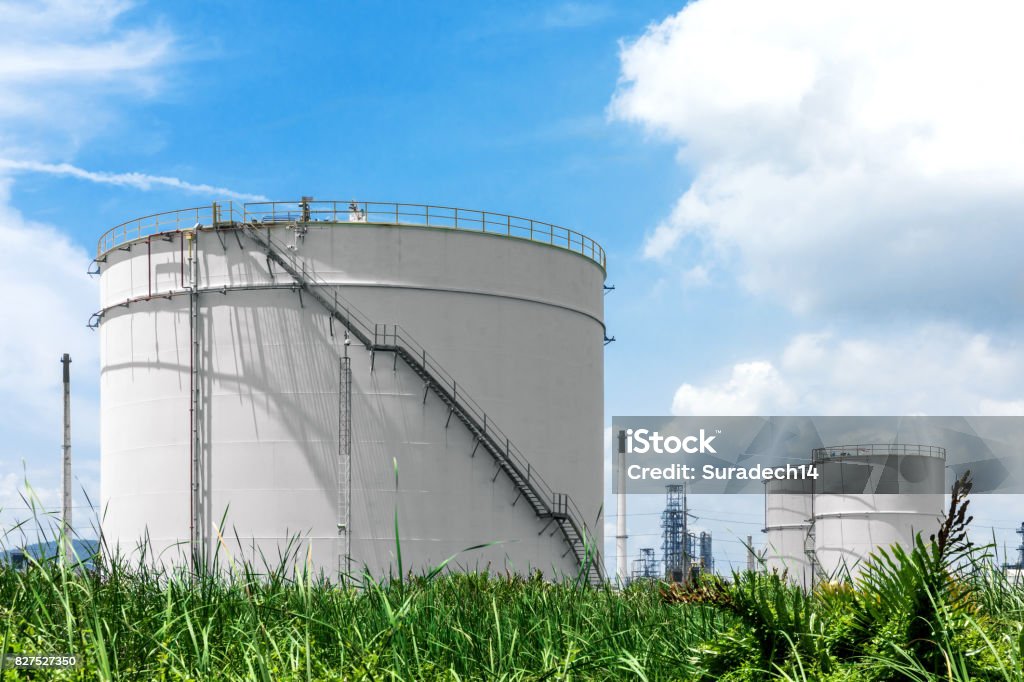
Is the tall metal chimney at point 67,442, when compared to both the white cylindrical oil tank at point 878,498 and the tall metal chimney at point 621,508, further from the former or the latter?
the white cylindrical oil tank at point 878,498

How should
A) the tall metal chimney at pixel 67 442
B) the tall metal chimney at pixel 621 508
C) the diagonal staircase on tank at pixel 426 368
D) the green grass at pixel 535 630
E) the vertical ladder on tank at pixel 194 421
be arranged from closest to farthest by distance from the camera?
the green grass at pixel 535 630 < the diagonal staircase on tank at pixel 426 368 < the vertical ladder on tank at pixel 194 421 < the tall metal chimney at pixel 67 442 < the tall metal chimney at pixel 621 508

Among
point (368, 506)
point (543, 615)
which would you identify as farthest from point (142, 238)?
point (543, 615)

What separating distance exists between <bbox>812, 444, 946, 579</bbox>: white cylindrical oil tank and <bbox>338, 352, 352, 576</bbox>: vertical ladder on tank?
20800mm

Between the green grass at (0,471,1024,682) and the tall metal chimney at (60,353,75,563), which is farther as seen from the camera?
the tall metal chimney at (60,353,75,563)

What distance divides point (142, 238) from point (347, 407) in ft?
28.6

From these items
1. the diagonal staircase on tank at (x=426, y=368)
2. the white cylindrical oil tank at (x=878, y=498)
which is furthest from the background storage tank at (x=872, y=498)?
the diagonal staircase on tank at (x=426, y=368)

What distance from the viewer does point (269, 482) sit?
1153 inches

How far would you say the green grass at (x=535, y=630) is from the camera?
5.52 metres

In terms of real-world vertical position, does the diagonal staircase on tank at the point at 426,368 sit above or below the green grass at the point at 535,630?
above

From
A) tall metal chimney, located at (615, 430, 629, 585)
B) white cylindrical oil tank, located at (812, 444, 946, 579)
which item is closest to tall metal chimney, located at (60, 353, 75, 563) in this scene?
tall metal chimney, located at (615, 430, 629, 585)

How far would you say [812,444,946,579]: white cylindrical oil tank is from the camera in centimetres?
4141

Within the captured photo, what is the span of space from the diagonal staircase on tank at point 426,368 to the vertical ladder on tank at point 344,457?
2.98 ft

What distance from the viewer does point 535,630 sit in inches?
304

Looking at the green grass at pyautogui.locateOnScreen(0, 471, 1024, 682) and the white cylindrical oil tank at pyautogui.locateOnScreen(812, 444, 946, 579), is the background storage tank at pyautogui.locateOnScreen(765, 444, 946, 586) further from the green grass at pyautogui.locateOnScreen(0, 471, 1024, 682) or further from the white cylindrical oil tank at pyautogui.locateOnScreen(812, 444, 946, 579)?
the green grass at pyautogui.locateOnScreen(0, 471, 1024, 682)
